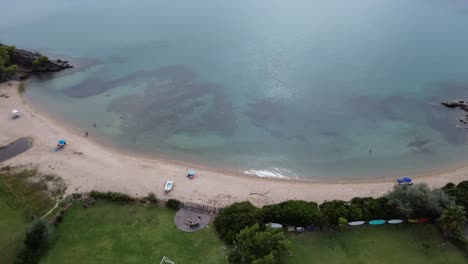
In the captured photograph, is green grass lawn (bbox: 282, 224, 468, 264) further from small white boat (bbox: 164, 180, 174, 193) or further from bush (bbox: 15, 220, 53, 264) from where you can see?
bush (bbox: 15, 220, 53, 264)

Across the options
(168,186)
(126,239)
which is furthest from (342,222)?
(126,239)

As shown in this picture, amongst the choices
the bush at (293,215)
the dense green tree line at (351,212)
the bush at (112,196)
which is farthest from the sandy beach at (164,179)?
the bush at (293,215)

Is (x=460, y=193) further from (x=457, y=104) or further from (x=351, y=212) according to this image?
(x=457, y=104)

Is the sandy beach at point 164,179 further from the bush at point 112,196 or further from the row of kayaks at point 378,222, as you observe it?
the row of kayaks at point 378,222

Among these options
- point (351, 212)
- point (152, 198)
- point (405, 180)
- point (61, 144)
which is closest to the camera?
point (351, 212)

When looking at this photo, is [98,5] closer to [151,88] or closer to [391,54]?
[151,88]

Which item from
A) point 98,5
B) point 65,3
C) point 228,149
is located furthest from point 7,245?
point 65,3

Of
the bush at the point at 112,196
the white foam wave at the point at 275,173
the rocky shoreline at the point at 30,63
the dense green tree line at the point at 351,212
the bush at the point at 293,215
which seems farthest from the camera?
the rocky shoreline at the point at 30,63

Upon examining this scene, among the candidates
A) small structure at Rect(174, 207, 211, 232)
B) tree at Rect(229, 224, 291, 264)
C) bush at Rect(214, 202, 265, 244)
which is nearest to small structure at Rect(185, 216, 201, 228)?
small structure at Rect(174, 207, 211, 232)
